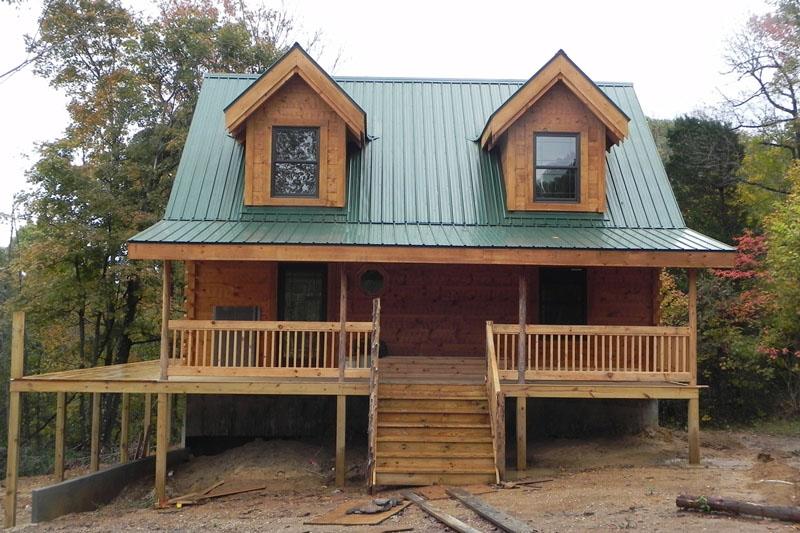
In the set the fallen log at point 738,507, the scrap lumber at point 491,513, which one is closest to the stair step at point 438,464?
the scrap lumber at point 491,513

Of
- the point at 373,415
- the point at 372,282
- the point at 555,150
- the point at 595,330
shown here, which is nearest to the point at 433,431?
the point at 373,415

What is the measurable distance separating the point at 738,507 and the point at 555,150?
8.10 metres

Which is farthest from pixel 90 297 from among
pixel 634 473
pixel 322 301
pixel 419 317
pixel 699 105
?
pixel 699 105

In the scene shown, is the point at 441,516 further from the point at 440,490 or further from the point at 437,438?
the point at 437,438

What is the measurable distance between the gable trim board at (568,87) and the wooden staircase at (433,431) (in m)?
5.19

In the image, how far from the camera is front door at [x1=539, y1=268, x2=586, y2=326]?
14828mm

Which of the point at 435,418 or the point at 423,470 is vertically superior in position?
the point at 435,418

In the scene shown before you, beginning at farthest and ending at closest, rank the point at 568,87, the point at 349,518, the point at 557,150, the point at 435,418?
1. the point at 557,150
2. the point at 568,87
3. the point at 435,418
4. the point at 349,518

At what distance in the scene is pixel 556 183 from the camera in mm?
14648

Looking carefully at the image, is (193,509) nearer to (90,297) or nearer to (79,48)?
(90,297)

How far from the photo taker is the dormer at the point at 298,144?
1420cm

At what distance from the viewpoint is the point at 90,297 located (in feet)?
73.5

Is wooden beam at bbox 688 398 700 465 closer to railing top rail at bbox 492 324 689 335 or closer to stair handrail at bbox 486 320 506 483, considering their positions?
railing top rail at bbox 492 324 689 335

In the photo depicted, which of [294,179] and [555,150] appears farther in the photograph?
[555,150]
